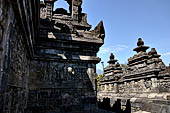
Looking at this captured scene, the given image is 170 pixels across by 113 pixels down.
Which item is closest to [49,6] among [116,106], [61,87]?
[61,87]

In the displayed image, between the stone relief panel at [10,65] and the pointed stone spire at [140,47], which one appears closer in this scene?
the stone relief panel at [10,65]

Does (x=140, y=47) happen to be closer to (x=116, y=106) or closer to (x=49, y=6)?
(x=116, y=106)

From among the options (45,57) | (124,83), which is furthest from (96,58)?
(124,83)

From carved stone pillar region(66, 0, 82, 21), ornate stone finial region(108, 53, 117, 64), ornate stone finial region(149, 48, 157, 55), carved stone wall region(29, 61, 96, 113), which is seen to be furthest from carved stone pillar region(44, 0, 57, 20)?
ornate stone finial region(108, 53, 117, 64)

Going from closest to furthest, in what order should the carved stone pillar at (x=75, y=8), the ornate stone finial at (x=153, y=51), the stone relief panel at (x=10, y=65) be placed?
the stone relief panel at (x=10, y=65) → the carved stone pillar at (x=75, y=8) → the ornate stone finial at (x=153, y=51)

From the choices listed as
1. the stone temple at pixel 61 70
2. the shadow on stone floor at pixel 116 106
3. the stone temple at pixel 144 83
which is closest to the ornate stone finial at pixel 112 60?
the stone temple at pixel 144 83

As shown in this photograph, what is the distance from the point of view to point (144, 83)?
8320 mm

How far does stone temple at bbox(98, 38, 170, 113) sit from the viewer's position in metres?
6.15

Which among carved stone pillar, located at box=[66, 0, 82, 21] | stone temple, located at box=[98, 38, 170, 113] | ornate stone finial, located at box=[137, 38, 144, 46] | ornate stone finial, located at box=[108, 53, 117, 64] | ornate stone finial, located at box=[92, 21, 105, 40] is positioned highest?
carved stone pillar, located at box=[66, 0, 82, 21]

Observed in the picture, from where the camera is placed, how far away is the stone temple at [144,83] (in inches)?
242

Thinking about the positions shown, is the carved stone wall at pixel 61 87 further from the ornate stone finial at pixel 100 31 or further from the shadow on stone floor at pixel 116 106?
the shadow on stone floor at pixel 116 106

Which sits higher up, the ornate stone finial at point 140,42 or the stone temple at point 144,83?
the ornate stone finial at point 140,42

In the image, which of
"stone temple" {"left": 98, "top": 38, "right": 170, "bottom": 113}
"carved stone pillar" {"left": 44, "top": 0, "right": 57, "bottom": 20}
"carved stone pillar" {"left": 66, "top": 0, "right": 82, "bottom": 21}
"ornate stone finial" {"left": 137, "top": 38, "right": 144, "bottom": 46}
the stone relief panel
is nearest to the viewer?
the stone relief panel

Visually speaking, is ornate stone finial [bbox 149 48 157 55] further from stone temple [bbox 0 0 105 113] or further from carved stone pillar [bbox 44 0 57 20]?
carved stone pillar [bbox 44 0 57 20]
